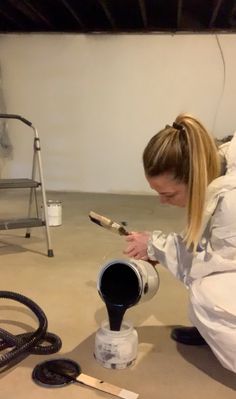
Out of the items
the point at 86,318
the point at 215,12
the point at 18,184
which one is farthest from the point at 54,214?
the point at 215,12

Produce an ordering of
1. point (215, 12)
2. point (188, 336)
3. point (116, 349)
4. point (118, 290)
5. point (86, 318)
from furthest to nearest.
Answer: point (215, 12), point (86, 318), point (188, 336), point (118, 290), point (116, 349)

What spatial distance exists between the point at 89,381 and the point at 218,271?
555 mm

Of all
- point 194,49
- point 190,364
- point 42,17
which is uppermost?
point 42,17

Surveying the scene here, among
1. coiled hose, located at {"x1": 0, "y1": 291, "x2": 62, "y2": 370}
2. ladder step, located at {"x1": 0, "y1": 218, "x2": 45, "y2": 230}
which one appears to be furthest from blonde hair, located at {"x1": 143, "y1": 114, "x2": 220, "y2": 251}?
ladder step, located at {"x1": 0, "y1": 218, "x2": 45, "y2": 230}

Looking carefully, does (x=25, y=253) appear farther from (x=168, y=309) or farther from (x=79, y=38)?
(x=79, y=38)

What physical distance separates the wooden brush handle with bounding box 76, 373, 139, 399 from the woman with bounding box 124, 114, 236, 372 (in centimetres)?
31

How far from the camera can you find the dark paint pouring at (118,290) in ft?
5.08

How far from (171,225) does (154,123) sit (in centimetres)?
204

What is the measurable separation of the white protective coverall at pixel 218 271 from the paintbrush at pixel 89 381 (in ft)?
1.03

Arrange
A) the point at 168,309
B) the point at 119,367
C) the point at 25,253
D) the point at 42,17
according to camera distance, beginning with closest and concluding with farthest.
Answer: the point at 119,367
the point at 168,309
the point at 25,253
the point at 42,17

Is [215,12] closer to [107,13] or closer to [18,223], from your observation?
[107,13]

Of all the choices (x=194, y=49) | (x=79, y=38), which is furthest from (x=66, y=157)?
(x=194, y=49)

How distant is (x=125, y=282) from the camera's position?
1656 millimetres

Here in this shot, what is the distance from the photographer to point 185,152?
56.5 inches
